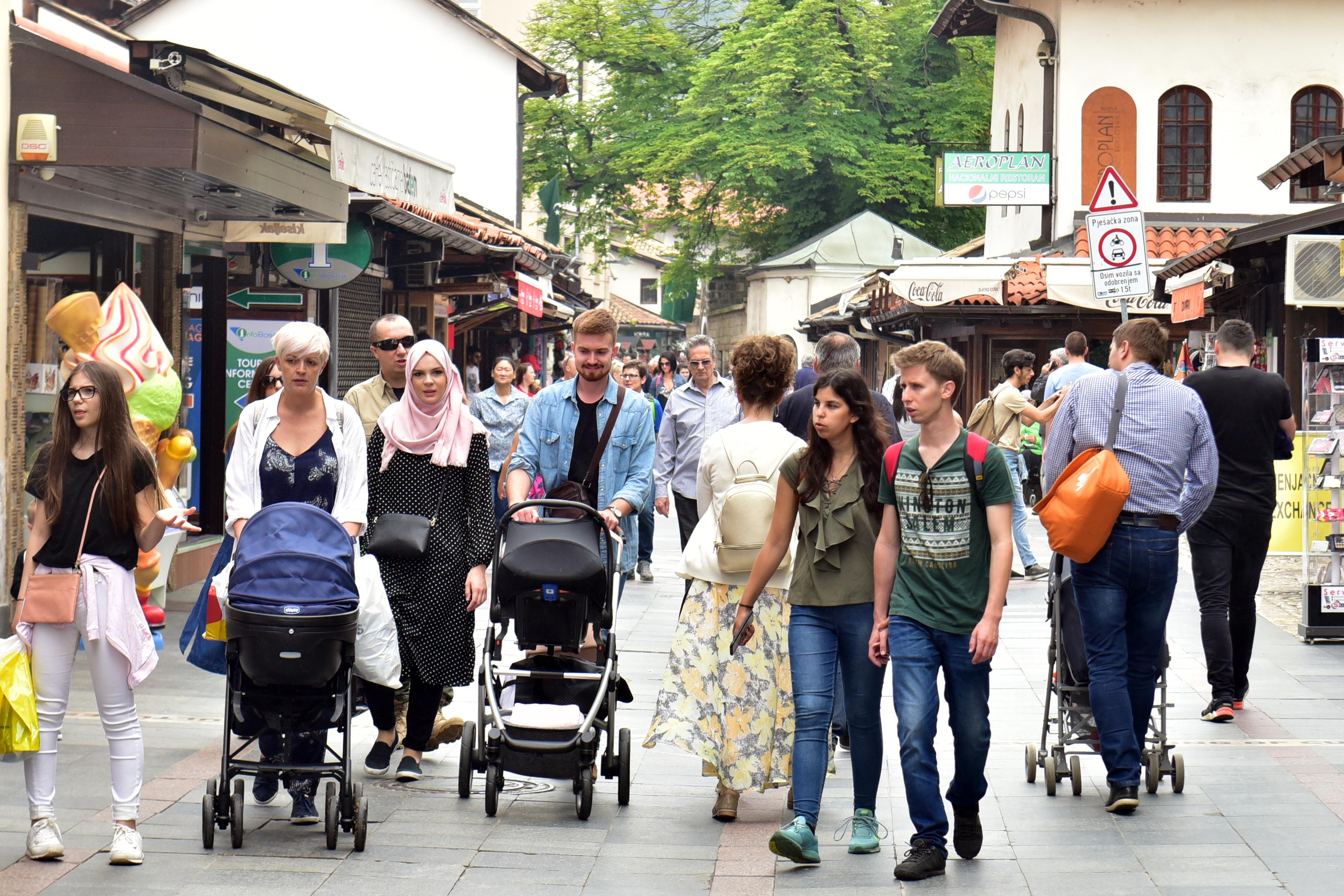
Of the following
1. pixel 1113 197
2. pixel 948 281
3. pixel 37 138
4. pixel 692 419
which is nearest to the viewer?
pixel 37 138

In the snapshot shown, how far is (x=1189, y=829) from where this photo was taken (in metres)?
6.04

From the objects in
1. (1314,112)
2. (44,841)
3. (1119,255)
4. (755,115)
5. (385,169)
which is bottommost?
(44,841)

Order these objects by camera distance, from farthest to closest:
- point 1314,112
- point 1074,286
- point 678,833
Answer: point 1314,112, point 1074,286, point 678,833

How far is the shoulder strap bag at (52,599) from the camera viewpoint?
17.5 feet

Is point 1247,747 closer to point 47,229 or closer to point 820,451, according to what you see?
point 820,451

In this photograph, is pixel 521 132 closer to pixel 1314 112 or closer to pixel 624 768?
pixel 1314 112

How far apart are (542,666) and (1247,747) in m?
3.42

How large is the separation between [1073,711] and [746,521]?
170 centimetres

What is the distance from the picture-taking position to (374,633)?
6051 millimetres

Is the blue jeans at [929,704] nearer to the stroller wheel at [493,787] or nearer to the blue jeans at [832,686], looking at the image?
the blue jeans at [832,686]

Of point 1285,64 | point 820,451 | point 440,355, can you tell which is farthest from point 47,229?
point 1285,64

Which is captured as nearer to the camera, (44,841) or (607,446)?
(44,841)

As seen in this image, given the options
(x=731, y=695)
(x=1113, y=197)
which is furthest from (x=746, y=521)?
(x=1113, y=197)

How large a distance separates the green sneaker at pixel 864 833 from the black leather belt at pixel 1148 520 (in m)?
1.59
